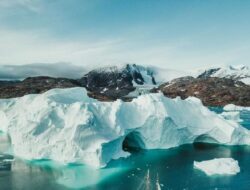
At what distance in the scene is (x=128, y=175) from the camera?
19406mm

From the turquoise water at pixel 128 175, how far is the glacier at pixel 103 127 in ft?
3.10

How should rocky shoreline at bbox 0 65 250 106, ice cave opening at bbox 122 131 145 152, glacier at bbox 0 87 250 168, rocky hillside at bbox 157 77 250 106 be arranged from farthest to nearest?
rocky hillside at bbox 157 77 250 106
rocky shoreline at bbox 0 65 250 106
ice cave opening at bbox 122 131 145 152
glacier at bbox 0 87 250 168

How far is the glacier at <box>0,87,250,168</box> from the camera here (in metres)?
21.6

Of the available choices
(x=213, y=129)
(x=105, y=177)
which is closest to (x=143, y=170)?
(x=105, y=177)

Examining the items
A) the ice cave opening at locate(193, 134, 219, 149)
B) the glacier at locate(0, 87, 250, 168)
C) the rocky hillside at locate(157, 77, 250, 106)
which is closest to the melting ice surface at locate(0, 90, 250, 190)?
the glacier at locate(0, 87, 250, 168)

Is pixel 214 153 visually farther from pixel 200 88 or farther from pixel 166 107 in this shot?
pixel 200 88

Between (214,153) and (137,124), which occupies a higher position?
(137,124)

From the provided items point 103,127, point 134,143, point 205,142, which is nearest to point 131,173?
point 103,127

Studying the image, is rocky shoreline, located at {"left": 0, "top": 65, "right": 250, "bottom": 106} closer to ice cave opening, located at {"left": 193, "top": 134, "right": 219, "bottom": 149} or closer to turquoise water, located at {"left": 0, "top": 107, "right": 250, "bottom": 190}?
ice cave opening, located at {"left": 193, "top": 134, "right": 219, "bottom": 149}

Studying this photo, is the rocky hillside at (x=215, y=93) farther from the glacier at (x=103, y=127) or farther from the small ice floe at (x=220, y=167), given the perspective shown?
the small ice floe at (x=220, y=167)

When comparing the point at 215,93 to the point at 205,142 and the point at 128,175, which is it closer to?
the point at 205,142

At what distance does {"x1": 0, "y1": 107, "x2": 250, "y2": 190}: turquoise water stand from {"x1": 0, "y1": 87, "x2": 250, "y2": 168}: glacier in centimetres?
95

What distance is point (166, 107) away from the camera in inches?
1080

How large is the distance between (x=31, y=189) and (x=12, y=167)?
5034 mm
